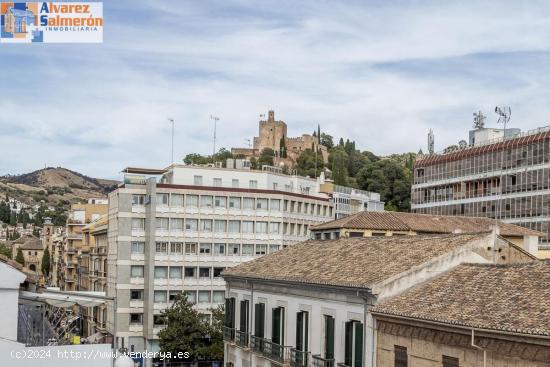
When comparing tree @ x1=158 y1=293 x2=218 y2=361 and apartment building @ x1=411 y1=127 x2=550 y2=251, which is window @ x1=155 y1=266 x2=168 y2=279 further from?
apartment building @ x1=411 y1=127 x2=550 y2=251

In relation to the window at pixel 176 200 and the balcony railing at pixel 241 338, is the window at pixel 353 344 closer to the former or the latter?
the balcony railing at pixel 241 338

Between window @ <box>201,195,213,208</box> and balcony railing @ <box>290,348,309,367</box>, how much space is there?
37788 millimetres

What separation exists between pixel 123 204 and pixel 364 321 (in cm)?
4427

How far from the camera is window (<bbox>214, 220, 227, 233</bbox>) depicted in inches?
2815

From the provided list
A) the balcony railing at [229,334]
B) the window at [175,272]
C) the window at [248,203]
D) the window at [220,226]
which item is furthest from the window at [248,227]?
the balcony railing at [229,334]

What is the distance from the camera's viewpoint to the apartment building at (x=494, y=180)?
67938mm


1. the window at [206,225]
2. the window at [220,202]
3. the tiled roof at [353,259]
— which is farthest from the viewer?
→ the window at [220,202]

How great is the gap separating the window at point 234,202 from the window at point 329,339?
41.2 meters

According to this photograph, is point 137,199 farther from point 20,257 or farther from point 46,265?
point 20,257

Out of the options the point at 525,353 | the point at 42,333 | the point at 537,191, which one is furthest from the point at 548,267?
the point at 537,191

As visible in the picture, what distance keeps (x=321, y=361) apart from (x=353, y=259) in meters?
Result: 4.48

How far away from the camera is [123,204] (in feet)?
227

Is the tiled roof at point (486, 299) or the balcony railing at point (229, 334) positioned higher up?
the tiled roof at point (486, 299)

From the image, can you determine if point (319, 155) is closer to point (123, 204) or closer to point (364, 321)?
point (123, 204)
